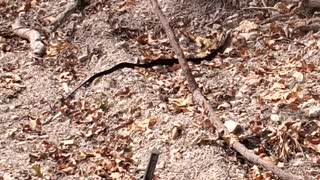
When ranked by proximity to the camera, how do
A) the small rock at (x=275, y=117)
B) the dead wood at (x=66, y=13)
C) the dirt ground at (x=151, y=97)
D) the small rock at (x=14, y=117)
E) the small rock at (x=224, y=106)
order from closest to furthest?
the dirt ground at (x=151, y=97) → the small rock at (x=275, y=117) → the small rock at (x=224, y=106) → the small rock at (x=14, y=117) → the dead wood at (x=66, y=13)

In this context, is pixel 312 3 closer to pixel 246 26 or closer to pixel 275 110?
pixel 246 26

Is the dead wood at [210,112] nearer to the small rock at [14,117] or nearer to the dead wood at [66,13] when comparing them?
the dead wood at [66,13]

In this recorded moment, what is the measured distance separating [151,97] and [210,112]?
0.66 metres

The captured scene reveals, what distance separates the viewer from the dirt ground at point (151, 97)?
176 inches

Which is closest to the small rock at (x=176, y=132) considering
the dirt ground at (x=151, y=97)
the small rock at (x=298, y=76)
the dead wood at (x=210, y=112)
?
the dirt ground at (x=151, y=97)

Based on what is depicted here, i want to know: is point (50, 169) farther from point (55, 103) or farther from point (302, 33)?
point (302, 33)

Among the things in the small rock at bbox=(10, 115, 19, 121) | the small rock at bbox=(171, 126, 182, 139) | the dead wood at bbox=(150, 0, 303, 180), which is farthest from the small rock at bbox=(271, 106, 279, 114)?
the small rock at bbox=(10, 115, 19, 121)

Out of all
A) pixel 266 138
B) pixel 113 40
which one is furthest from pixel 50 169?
pixel 113 40

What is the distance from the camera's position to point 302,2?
5965 mm

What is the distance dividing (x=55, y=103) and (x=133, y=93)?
0.74 meters

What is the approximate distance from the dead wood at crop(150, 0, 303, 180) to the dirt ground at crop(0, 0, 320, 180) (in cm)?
7

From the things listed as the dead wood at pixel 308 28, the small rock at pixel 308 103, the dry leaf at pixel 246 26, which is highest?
the dry leaf at pixel 246 26

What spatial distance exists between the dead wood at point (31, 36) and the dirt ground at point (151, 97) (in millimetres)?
78

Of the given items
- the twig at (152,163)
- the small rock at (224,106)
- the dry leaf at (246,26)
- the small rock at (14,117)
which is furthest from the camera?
the dry leaf at (246,26)
